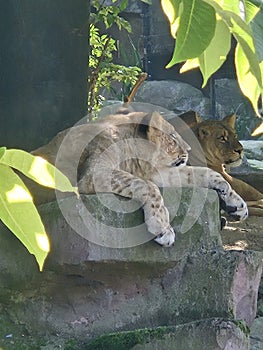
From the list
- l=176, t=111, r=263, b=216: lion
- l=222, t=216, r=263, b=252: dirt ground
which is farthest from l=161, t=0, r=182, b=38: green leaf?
l=176, t=111, r=263, b=216: lion

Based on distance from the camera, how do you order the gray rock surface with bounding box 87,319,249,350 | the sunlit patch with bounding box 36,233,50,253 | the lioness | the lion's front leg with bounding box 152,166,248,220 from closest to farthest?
the sunlit patch with bounding box 36,233,50,253
the gray rock surface with bounding box 87,319,249,350
the lioness
the lion's front leg with bounding box 152,166,248,220

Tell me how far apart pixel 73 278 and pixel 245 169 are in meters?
4.97

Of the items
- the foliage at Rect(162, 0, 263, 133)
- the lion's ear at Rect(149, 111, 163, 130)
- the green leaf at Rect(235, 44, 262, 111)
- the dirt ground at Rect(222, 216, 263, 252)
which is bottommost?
the dirt ground at Rect(222, 216, 263, 252)

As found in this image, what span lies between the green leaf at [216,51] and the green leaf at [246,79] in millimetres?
11

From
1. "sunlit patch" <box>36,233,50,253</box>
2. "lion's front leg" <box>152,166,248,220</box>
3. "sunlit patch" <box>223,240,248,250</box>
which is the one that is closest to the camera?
"sunlit patch" <box>36,233,50,253</box>

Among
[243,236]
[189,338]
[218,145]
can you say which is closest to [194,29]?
[189,338]

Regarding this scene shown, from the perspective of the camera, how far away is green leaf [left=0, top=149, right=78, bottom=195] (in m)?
0.49

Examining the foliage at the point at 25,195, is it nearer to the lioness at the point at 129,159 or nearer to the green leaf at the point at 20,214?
the green leaf at the point at 20,214

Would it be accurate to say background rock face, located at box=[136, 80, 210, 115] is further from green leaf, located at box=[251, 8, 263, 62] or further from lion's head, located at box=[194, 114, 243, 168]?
green leaf, located at box=[251, 8, 263, 62]

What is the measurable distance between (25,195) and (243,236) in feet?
14.1

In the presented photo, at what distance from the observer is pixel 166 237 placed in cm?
279

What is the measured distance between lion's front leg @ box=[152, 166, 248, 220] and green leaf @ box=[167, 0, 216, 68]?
269 cm

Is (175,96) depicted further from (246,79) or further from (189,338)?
(246,79)

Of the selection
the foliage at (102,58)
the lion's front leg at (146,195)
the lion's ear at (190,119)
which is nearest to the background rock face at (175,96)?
the foliage at (102,58)
